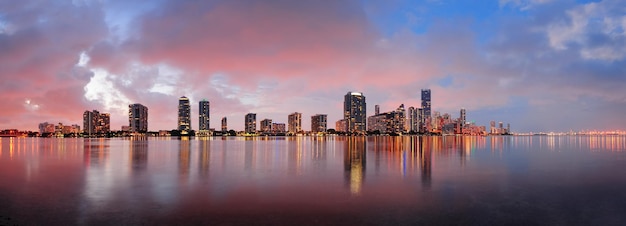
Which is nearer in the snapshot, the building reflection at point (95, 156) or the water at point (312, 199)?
the water at point (312, 199)

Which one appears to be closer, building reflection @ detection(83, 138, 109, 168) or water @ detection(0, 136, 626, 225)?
water @ detection(0, 136, 626, 225)

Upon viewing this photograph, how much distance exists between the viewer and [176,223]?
18609 millimetres

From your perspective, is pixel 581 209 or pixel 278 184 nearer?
pixel 581 209

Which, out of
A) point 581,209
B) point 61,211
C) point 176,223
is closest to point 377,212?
point 176,223

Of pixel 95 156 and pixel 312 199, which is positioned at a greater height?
pixel 312 199

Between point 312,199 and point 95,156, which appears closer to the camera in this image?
point 312,199

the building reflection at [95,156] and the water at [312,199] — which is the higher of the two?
the water at [312,199]

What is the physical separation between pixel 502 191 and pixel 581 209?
6390 mm

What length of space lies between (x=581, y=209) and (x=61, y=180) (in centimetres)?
4027

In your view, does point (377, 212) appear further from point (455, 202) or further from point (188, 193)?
point (188, 193)

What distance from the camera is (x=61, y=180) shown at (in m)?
34.5

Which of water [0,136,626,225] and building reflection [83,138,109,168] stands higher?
water [0,136,626,225]

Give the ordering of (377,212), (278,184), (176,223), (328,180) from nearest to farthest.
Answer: (176,223)
(377,212)
(278,184)
(328,180)

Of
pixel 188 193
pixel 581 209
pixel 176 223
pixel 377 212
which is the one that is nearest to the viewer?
pixel 176 223
